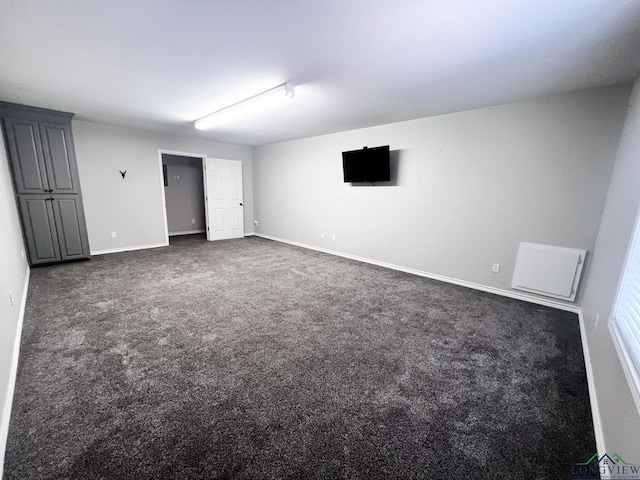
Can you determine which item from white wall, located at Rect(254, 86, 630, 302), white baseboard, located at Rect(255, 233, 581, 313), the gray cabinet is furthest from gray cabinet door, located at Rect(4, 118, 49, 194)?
white baseboard, located at Rect(255, 233, 581, 313)

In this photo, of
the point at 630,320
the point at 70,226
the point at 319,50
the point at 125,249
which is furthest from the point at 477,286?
the point at 70,226

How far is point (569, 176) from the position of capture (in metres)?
2.80

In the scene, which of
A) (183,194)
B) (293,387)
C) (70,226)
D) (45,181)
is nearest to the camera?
(293,387)

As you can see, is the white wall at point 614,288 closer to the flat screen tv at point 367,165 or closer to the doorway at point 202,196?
the flat screen tv at point 367,165

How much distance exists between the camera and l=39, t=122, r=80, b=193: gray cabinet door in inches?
156

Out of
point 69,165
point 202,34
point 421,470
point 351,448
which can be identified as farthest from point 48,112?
point 421,470

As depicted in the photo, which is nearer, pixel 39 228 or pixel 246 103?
pixel 246 103

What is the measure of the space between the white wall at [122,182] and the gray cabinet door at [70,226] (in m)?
0.35

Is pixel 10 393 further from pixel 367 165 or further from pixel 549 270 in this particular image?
pixel 549 270

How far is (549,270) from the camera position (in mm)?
2996

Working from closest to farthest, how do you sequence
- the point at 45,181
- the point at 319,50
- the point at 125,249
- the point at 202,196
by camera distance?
the point at 319,50 < the point at 45,181 < the point at 125,249 < the point at 202,196

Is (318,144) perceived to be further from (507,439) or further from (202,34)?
(507,439)

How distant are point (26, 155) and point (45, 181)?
40cm

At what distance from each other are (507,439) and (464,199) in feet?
9.48
